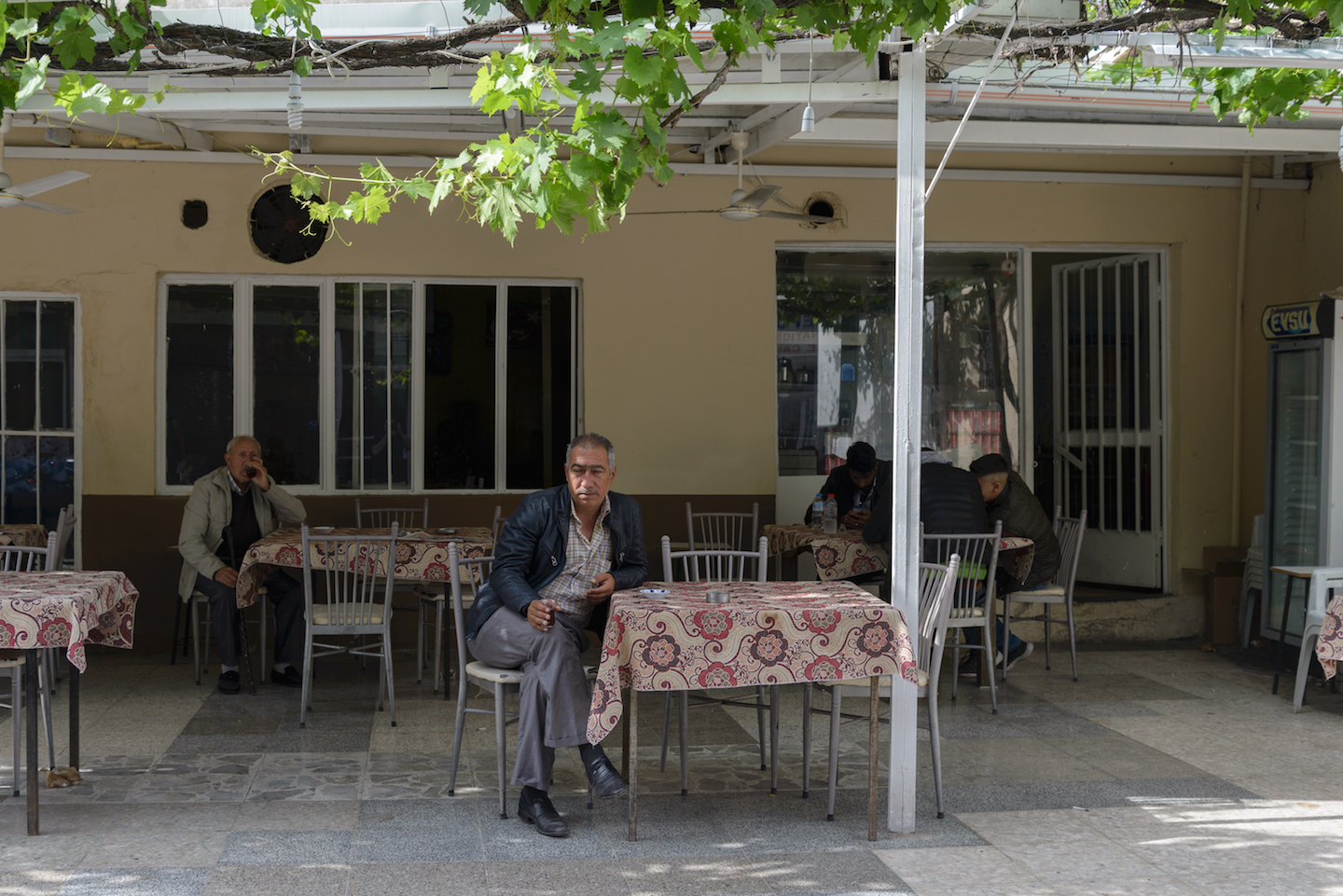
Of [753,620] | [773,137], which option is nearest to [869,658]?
[753,620]

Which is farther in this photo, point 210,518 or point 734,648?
point 210,518

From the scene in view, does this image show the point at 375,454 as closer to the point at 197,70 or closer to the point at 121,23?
the point at 197,70

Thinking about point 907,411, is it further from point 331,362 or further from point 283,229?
point 283,229

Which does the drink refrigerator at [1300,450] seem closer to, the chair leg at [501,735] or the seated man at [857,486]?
the seated man at [857,486]

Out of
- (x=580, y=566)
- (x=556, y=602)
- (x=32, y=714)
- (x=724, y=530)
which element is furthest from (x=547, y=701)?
(x=724, y=530)

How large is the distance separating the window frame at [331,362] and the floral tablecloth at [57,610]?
3152 millimetres

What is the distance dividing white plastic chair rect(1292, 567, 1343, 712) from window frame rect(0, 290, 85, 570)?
6.84m

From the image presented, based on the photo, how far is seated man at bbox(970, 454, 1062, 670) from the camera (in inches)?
264

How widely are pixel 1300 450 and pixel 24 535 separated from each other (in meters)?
7.10

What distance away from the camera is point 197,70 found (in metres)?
4.59

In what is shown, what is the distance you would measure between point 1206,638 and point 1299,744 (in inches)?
112

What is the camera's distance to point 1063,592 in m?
6.92

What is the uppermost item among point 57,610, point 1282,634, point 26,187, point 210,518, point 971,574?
point 26,187

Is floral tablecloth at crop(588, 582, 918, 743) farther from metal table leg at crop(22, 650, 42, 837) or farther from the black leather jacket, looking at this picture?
metal table leg at crop(22, 650, 42, 837)
